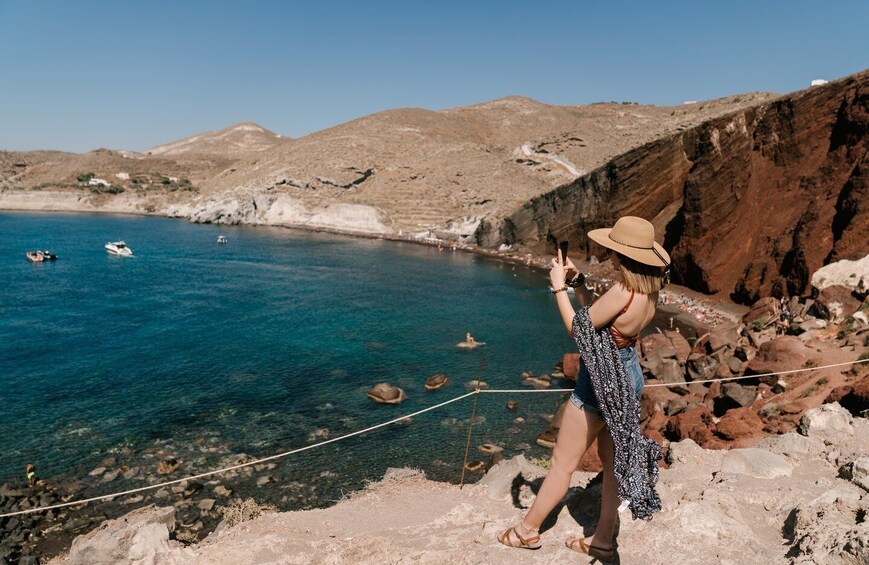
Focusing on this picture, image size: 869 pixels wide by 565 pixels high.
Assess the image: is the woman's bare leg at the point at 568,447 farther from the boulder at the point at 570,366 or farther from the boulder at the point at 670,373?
the boulder at the point at 570,366

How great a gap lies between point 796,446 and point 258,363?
21306mm

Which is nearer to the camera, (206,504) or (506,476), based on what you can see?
(506,476)

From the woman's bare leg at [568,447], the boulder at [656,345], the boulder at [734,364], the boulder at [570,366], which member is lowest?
the boulder at [570,366]

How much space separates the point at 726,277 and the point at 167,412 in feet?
113

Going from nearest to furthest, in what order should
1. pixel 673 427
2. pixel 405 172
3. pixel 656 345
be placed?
pixel 673 427 → pixel 656 345 → pixel 405 172

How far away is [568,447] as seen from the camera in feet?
13.8

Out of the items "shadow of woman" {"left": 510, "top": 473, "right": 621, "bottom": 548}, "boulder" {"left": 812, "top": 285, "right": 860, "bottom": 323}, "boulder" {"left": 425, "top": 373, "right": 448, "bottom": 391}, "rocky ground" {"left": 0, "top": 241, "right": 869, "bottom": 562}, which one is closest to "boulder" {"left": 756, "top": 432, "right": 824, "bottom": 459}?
"rocky ground" {"left": 0, "top": 241, "right": 869, "bottom": 562}

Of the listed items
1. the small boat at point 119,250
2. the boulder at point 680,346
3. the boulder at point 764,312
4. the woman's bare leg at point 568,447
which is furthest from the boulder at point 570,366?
the small boat at point 119,250

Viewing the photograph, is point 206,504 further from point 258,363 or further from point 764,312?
point 764,312

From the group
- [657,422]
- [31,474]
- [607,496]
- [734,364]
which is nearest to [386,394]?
[657,422]

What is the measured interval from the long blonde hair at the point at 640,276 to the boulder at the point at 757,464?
3.99m

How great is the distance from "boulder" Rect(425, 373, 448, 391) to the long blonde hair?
58.2ft

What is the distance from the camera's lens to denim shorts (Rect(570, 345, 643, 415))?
12.8 ft

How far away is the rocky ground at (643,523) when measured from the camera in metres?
4.54
